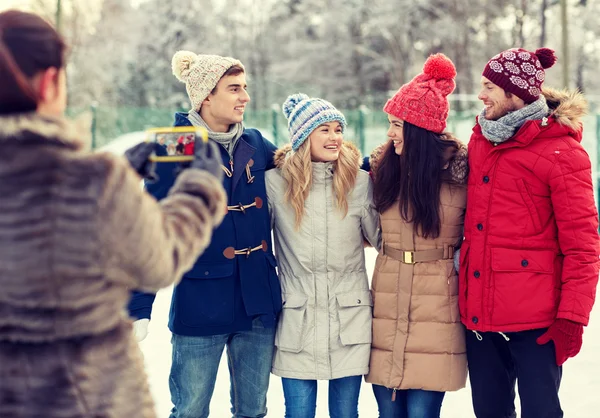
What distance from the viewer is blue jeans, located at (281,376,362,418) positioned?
332 cm

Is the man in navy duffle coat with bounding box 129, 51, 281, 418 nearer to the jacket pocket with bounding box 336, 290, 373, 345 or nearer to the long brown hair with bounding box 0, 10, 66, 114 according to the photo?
the jacket pocket with bounding box 336, 290, 373, 345

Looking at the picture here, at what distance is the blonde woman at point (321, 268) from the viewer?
10.8 ft

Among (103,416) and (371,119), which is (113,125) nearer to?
(371,119)

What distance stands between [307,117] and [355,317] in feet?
2.97

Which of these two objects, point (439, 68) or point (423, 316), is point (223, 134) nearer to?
point (439, 68)

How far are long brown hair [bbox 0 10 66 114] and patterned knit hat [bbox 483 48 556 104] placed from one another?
1924mm

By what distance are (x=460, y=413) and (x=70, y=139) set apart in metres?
3.19

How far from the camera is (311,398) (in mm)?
3352

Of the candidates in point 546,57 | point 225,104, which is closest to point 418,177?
point 546,57

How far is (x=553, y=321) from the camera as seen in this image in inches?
121

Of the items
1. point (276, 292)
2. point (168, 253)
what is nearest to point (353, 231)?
point (276, 292)

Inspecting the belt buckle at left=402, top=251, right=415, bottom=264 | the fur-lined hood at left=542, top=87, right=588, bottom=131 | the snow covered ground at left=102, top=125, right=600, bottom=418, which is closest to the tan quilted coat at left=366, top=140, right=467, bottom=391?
the belt buckle at left=402, top=251, right=415, bottom=264

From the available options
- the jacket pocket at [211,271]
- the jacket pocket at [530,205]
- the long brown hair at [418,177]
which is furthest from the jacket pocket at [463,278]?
the jacket pocket at [211,271]

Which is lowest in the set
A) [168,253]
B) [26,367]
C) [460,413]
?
[460,413]
